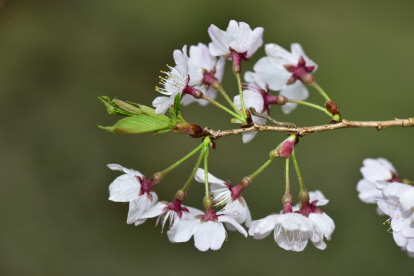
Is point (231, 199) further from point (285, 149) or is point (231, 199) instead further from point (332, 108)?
point (332, 108)

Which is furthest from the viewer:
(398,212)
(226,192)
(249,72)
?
(249,72)

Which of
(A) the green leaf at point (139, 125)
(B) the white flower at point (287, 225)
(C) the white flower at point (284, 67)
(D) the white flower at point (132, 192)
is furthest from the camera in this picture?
(C) the white flower at point (284, 67)

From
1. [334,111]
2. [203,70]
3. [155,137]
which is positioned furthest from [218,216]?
[155,137]

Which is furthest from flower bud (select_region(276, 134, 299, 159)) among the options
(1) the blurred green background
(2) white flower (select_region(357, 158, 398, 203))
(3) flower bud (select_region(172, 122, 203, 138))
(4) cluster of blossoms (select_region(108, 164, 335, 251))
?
(1) the blurred green background

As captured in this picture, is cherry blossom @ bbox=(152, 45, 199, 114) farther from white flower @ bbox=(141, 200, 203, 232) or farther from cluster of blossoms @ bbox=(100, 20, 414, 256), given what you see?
white flower @ bbox=(141, 200, 203, 232)

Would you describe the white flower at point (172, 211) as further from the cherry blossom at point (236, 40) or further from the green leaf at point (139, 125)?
the cherry blossom at point (236, 40)

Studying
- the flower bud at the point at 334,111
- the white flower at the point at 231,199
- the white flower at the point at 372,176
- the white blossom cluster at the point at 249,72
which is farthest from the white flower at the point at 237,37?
the white flower at the point at 372,176
